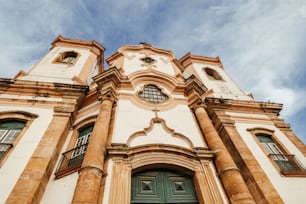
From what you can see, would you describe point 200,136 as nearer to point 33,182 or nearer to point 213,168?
point 213,168

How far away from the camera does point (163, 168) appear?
22.6ft

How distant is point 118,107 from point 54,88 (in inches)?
156

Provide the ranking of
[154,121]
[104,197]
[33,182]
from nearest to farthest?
[104,197]
[33,182]
[154,121]

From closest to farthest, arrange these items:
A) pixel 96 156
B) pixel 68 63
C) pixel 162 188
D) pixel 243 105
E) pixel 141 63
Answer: pixel 96 156, pixel 162 188, pixel 243 105, pixel 141 63, pixel 68 63

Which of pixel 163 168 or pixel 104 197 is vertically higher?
pixel 163 168

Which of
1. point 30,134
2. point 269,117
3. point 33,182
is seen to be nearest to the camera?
point 33,182

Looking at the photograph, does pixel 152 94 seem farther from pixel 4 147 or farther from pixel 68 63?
pixel 68 63

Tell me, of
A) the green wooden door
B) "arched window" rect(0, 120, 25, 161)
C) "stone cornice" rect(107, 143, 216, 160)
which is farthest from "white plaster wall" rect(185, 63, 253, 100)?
"arched window" rect(0, 120, 25, 161)

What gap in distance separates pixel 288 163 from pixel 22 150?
1101cm

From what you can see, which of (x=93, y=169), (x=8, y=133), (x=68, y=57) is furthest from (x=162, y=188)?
(x=68, y=57)

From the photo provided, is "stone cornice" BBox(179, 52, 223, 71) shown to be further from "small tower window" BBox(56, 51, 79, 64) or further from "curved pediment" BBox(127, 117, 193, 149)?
"curved pediment" BBox(127, 117, 193, 149)

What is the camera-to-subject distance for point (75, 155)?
25.0 ft

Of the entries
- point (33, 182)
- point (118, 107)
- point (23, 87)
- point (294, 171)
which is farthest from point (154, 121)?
point (23, 87)

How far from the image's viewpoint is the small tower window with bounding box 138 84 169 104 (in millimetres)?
10086
